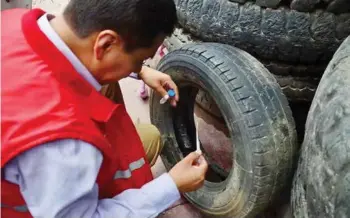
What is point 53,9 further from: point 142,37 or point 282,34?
point 142,37

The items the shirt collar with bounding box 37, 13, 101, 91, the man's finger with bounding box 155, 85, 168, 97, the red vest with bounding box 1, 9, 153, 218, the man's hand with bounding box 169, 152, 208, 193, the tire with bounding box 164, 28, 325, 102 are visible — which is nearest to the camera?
the red vest with bounding box 1, 9, 153, 218

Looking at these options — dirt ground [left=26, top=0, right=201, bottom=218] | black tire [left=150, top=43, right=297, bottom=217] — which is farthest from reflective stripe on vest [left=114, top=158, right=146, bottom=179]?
dirt ground [left=26, top=0, right=201, bottom=218]

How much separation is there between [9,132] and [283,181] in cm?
79

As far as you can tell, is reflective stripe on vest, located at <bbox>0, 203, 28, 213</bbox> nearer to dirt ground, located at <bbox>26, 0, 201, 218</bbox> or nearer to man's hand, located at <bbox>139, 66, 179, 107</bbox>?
man's hand, located at <bbox>139, 66, 179, 107</bbox>

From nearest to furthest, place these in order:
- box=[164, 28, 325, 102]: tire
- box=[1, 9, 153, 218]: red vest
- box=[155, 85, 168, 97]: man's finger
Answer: box=[1, 9, 153, 218]: red vest
box=[155, 85, 168, 97]: man's finger
box=[164, 28, 325, 102]: tire

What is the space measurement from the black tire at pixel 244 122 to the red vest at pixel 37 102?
1.42ft

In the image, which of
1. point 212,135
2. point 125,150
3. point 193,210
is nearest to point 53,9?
point 212,135

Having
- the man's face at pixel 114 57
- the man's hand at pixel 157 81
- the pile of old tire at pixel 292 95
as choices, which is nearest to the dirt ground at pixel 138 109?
the pile of old tire at pixel 292 95

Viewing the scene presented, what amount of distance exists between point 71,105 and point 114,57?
133mm

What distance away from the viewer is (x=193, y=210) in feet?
6.08

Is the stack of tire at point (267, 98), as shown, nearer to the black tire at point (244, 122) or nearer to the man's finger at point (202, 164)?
the black tire at point (244, 122)

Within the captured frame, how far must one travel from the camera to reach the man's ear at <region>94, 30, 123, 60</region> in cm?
109

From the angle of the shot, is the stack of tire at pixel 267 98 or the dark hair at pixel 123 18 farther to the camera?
the stack of tire at pixel 267 98

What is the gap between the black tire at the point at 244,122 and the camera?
149 centimetres
